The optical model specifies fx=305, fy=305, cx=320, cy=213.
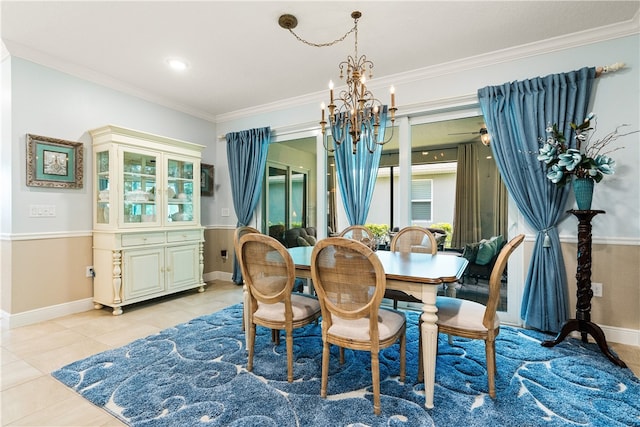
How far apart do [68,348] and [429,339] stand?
2.82 m

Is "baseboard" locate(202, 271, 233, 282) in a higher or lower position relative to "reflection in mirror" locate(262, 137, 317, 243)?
lower

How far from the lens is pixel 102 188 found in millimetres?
3502

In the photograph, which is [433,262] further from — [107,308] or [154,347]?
[107,308]

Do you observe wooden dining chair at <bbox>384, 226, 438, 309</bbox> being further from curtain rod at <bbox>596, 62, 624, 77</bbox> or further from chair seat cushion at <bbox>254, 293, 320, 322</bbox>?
curtain rod at <bbox>596, 62, 624, 77</bbox>

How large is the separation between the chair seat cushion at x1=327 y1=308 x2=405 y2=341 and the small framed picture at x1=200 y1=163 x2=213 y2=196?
12.1 feet

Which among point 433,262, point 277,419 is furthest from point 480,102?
point 277,419

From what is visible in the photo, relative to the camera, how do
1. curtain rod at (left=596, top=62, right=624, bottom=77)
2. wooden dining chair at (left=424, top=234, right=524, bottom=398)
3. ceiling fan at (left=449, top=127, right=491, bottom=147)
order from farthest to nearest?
ceiling fan at (left=449, top=127, right=491, bottom=147) → curtain rod at (left=596, top=62, right=624, bottom=77) → wooden dining chair at (left=424, top=234, right=524, bottom=398)

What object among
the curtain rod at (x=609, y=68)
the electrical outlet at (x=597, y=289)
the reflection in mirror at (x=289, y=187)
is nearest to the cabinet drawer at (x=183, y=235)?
the reflection in mirror at (x=289, y=187)

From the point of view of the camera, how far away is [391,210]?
372 cm

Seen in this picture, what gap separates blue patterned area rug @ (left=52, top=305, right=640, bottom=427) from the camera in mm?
1645

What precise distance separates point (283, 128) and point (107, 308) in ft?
10.2

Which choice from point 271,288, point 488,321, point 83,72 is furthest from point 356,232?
point 83,72

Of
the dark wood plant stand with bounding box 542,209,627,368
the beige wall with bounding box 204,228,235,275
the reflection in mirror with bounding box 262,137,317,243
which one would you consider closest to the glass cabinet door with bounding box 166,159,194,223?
the beige wall with bounding box 204,228,235,275

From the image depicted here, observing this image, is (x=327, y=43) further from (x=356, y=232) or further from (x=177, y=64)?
(x=356, y=232)
